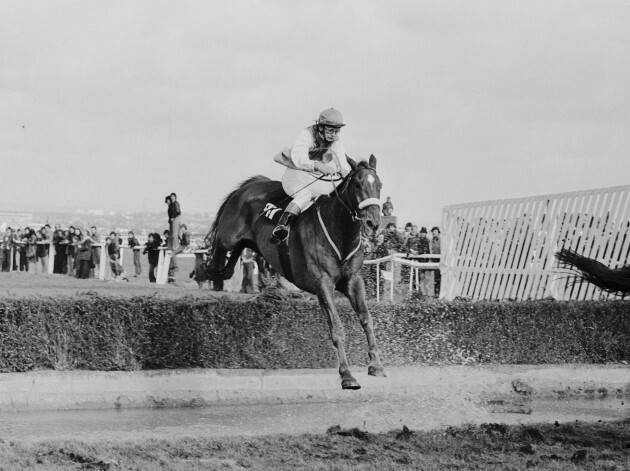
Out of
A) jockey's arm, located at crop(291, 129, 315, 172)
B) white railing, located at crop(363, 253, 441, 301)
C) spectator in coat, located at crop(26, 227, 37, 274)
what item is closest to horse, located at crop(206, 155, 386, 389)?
jockey's arm, located at crop(291, 129, 315, 172)

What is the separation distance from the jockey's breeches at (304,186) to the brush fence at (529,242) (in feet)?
11.7

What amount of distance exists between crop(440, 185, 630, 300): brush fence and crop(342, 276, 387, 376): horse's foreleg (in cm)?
354

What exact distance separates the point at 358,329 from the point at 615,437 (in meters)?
3.64

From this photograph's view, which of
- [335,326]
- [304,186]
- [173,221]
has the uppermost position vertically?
[173,221]

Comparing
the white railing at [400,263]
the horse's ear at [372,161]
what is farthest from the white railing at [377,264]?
the horse's ear at [372,161]

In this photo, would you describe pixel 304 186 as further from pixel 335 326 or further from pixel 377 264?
pixel 377 264

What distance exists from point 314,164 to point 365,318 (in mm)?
1482

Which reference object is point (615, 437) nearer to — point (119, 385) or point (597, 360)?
point (597, 360)

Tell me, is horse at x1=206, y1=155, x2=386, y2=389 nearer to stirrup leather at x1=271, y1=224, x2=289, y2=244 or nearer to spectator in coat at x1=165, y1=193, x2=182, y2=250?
stirrup leather at x1=271, y1=224, x2=289, y2=244

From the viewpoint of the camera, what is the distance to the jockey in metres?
9.88

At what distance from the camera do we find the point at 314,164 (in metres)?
9.80

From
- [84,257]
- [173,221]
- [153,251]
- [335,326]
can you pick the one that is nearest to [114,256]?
[84,257]

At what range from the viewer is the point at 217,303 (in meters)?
10.6

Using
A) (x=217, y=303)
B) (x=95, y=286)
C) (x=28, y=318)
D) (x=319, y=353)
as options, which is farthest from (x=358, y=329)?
(x=95, y=286)
